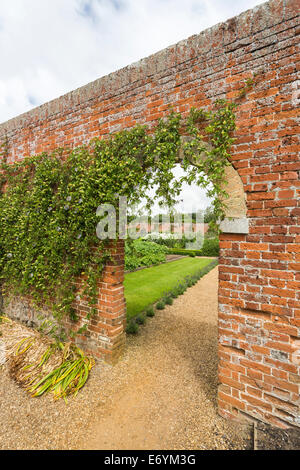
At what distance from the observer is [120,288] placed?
3.41 m

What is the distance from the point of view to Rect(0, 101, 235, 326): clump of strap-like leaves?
254cm

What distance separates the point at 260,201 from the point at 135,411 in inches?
111

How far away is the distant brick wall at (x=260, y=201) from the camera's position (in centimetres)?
212

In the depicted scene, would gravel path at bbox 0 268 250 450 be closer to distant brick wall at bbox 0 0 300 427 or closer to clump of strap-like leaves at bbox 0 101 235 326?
distant brick wall at bbox 0 0 300 427

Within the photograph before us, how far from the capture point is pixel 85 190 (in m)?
3.13

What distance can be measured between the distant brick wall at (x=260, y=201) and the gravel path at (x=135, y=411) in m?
0.39

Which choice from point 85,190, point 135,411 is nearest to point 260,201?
point 85,190

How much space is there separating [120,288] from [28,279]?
1.81 meters

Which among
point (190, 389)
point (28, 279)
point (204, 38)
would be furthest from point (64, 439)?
point (204, 38)

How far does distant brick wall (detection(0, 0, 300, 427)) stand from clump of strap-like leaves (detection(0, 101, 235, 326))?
10.9 inches

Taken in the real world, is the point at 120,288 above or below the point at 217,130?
below

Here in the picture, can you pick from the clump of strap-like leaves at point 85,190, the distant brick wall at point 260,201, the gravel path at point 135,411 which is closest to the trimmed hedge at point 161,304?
the gravel path at point 135,411

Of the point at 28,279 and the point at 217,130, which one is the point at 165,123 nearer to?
the point at 217,130
